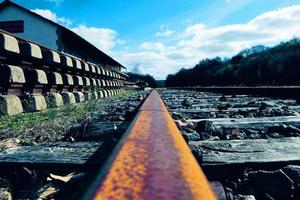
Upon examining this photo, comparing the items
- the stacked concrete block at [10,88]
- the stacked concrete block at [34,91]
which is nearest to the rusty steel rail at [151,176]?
the stacked concrete block at [10,88]

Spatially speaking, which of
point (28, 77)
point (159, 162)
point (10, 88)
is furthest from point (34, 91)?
point (159, 162)

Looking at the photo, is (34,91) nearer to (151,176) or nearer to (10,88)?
(10,88)

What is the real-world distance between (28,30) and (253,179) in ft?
81.6

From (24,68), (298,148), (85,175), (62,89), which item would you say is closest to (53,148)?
(85,175)

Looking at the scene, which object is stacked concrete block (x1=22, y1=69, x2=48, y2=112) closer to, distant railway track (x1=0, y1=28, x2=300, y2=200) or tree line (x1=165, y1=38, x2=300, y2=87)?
distant railway track (x1=0, y1=28, x2=300, y2=200)

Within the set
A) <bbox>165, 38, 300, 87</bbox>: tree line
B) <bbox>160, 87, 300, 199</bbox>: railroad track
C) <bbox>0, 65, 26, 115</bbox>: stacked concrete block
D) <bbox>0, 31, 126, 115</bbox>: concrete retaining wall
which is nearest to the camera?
<bbox>160, 87, 300, 199</bbox>: railroad track

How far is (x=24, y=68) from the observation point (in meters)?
4.14

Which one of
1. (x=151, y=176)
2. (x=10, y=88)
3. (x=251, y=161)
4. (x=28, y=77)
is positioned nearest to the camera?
(x=151, y=176)

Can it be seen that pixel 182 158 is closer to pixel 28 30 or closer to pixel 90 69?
pixel 90 69

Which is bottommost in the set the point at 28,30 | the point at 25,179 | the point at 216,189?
the point at 25,179

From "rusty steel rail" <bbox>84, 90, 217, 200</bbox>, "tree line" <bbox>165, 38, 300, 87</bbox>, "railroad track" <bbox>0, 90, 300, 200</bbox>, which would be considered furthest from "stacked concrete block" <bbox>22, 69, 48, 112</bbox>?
"tree line" <bbox>165, 38, 300, 87</bbox>

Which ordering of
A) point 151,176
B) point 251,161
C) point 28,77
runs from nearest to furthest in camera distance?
1. point 151,176
2. point 251,161
3. point 28,77

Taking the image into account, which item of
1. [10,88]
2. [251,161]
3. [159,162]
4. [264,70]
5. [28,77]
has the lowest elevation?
[251,161]

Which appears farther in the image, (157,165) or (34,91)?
(34,91)
